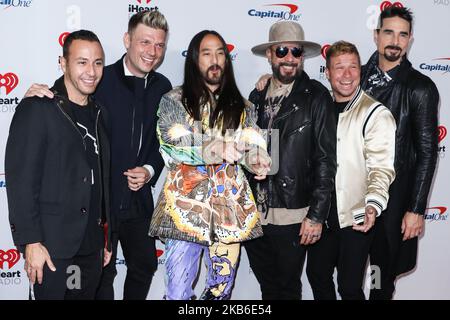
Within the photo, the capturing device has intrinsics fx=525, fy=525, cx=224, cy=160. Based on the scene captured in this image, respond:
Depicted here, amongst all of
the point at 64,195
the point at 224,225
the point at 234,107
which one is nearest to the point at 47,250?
the point at 64,195

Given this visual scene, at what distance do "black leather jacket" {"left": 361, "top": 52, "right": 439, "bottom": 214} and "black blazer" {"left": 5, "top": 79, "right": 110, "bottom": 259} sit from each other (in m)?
1.84

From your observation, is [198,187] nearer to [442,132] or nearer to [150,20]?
[150,20]

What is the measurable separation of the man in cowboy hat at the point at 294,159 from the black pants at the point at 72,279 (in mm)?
1001

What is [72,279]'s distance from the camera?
2.62m

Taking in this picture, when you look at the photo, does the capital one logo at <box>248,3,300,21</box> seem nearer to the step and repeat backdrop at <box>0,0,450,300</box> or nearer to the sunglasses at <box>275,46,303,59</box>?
the step and repeat backdrop at <box>0,0,450,300</box>

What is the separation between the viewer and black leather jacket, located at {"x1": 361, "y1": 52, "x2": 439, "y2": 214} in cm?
314

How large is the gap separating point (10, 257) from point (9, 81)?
1182 millimetres

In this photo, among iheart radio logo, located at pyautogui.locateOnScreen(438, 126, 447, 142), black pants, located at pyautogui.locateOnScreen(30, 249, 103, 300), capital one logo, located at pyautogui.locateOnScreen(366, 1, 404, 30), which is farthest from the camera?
iheart radio logo, located at pyautogui.locateOnScreen(438, 126, 447, 142)

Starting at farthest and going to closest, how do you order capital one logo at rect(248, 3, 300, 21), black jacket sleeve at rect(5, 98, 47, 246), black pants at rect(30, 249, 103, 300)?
1. capital one logo at rect(248, 3, 300, 21)
2. black pants at rect(30, 249, 103, 300)
3. black jacket sleeve at rect(5, 98, 47, 246)

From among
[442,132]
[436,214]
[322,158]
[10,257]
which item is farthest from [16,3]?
[436,214]

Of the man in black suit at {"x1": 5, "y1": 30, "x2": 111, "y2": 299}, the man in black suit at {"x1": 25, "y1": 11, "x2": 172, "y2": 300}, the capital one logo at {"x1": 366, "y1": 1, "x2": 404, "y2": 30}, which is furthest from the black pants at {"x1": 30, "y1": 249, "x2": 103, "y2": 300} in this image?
the capital one logo at {"x1": 366, "y1": 1, "x2": 404, "y2": 30}

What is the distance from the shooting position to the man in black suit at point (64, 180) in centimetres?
236

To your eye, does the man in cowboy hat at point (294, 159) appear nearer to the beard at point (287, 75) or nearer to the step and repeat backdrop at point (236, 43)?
the beard at point (287, 75)

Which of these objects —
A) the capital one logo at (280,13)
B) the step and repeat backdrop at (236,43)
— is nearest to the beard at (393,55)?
the step and repeat backdrop at (236,43)
